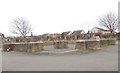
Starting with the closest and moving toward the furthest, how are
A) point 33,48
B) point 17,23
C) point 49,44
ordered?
point 33,48 → point 49,44 → point 17,23

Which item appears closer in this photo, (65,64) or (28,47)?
(65,64)

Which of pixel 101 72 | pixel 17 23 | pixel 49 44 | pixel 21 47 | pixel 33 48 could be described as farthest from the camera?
pixel 17 23

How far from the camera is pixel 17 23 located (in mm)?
70125

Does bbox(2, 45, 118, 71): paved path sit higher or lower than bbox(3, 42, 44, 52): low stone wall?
lower

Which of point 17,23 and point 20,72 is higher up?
point 17,23

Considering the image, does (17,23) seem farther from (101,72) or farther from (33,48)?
(101,72)

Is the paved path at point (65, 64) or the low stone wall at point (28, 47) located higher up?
the low stone wall at point (28, 47)

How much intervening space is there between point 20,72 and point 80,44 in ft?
38.0

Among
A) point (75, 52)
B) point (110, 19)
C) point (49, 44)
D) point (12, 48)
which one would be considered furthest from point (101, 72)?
point (110, 19)

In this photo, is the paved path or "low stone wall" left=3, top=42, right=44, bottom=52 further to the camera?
"low stone wall" left=3, top=42, right=44, bottom=52

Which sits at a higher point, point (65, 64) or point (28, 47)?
point (28, 47)

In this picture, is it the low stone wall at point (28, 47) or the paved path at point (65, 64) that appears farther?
the low stone wall at point (28, 47)

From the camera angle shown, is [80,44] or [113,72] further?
[80,44]

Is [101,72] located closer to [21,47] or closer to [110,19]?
[21,47]
